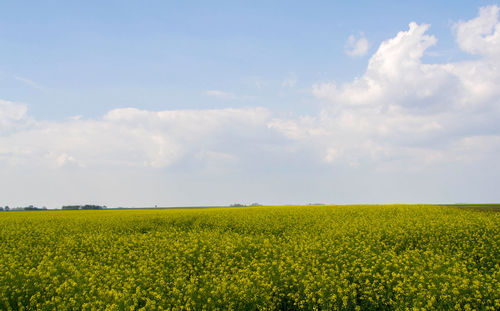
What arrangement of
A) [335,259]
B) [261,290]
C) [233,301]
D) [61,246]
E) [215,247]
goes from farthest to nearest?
[61,246] < [215,247] < [335,259] < [261,290] < [233,301]

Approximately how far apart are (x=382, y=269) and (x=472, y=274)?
121 inches

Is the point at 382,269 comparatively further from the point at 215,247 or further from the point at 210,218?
the point at 210,218

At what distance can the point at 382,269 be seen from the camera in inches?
485

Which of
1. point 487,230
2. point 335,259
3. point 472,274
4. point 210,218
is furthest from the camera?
point 210,218

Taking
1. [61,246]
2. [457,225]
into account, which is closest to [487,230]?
[457,225]

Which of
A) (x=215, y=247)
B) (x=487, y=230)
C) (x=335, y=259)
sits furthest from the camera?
(x=487, y=230)

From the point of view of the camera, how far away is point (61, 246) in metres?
18.6

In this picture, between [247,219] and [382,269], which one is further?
[247,219]

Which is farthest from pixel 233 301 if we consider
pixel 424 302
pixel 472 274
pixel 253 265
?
pixel 472 274

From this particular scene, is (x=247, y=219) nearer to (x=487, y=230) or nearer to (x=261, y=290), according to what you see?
(x=487, y=230)

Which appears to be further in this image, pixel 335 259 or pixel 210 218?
pixel 210 218

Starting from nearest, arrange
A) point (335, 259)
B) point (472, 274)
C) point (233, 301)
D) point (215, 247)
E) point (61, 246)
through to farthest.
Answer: point (233, 301) → point (472, 274) → point (335, 259) → point (215, 247) → point (61, 246)

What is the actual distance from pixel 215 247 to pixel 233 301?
272 inches

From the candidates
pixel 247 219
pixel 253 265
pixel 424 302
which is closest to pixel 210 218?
pixel 247 219
